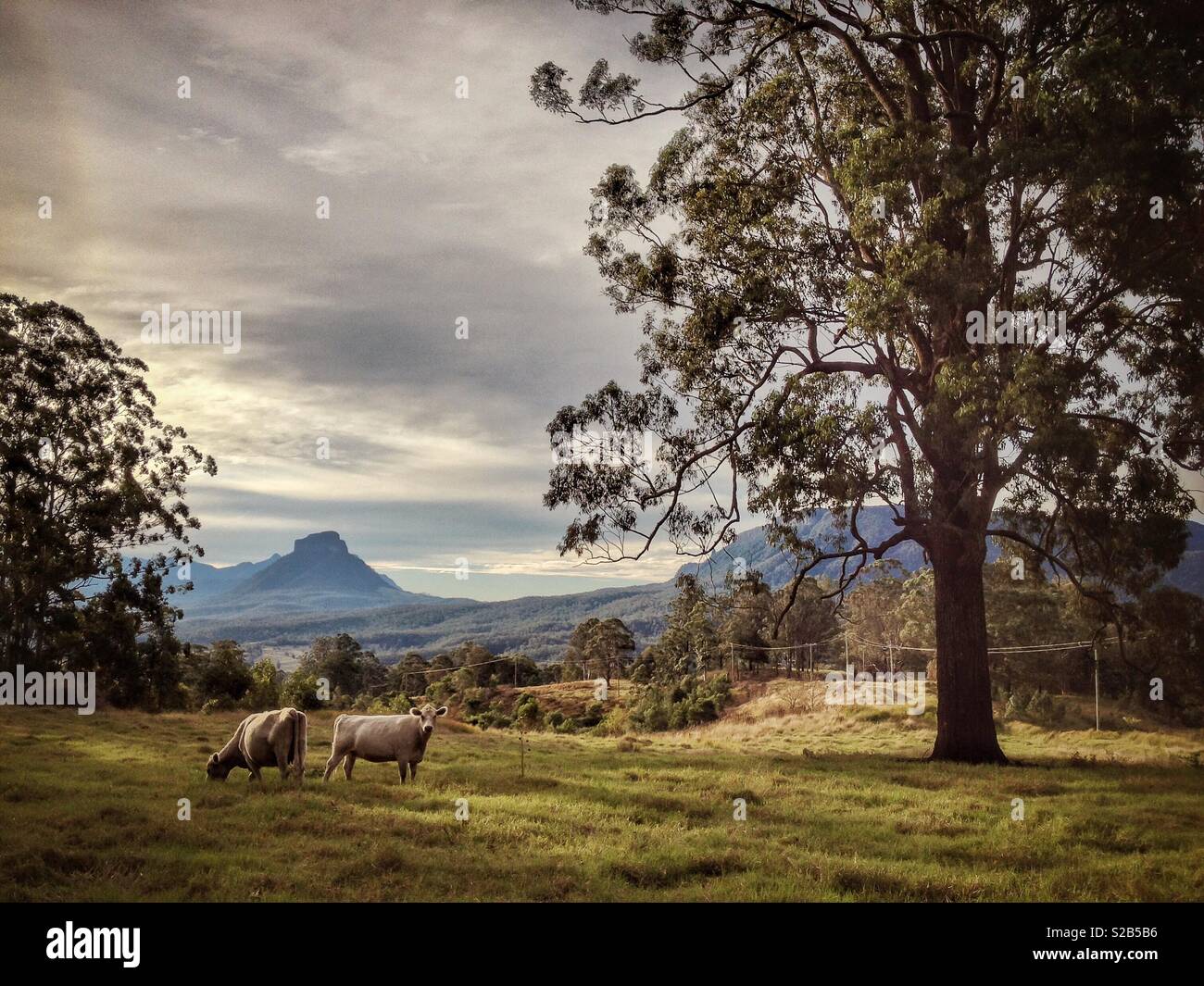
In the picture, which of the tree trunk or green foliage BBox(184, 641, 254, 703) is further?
green foliage BBox(184, 641, 254, 703)

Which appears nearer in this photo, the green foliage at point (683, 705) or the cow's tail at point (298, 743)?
the cow's tail at point (298, 743)

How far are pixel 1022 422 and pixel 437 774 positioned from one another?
1280 cm

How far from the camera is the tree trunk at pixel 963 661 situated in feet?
58.8

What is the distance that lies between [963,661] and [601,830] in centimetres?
1122

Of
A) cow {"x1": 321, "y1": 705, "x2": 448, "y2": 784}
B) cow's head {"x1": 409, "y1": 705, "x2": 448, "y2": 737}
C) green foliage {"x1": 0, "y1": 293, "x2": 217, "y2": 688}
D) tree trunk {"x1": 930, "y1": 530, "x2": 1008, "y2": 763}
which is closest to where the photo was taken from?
cow {"x1": 321, "y1": 705, "x2": 448, "y2": 784}

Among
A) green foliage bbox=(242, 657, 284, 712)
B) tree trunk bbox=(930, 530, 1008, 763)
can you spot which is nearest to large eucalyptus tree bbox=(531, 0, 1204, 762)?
tree trunk bbox=(930, 530, 1008, 763)

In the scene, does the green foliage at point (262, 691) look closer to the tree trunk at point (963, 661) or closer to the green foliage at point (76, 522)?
the green foliage at point (76, 522)

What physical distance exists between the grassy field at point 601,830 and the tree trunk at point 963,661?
93 cm

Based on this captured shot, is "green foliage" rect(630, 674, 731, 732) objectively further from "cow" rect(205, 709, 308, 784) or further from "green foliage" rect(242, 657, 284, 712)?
"cow" rect(205, 709, 308, 784)

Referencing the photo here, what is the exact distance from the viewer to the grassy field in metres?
8.00

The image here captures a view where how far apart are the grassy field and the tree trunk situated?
927 mm

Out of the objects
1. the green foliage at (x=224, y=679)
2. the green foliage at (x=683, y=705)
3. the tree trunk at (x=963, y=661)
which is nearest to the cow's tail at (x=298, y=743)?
the tree trunk at (x=963, y=661)
